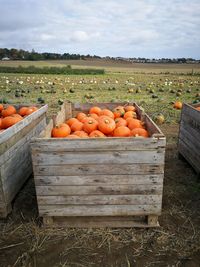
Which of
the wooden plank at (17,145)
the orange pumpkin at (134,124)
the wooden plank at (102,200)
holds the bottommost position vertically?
the wooden plank at (102,200)

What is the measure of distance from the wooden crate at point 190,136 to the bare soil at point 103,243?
1046mm

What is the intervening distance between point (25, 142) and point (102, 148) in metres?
1.90

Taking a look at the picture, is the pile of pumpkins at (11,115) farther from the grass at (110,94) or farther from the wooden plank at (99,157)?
the grass at (110,94)

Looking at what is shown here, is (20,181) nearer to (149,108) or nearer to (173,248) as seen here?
(173,248)

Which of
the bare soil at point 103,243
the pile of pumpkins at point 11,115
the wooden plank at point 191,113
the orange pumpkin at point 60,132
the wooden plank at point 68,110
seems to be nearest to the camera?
the bare soil at point 103,243

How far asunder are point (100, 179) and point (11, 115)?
2.52 metres

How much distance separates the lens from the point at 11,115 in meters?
4.91

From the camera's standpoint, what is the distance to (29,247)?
3148 millimetres

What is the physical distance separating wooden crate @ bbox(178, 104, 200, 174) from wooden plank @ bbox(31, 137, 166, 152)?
6.57 feet

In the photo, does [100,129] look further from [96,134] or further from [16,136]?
[16,136]

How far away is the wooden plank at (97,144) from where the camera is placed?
3006mm

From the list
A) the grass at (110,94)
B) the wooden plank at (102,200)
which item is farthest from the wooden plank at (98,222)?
the grass at (110,94)

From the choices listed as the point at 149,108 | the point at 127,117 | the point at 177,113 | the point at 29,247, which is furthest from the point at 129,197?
the point at 149,108

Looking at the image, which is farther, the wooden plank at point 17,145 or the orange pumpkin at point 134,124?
the orange pumpkin at point 134,124
